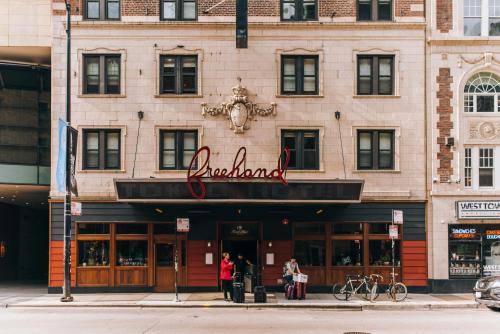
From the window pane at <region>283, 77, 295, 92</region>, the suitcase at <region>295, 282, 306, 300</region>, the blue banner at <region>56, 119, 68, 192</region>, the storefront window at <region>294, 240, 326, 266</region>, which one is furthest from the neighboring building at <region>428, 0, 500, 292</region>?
the blue banner at <region>56, 119, 68, 192</region>

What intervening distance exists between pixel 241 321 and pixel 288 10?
→ 47.6 ft

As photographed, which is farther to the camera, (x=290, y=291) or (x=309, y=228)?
(x=309, y=228)

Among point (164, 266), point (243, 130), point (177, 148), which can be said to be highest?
point (243, 130)

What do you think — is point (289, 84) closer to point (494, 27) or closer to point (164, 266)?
point (494, 27)

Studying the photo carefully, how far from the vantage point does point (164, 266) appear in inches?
1169

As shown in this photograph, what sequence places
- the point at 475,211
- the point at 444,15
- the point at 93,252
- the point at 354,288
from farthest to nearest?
the point at 444,15
the point at 93,252
the point at 475,211
the point at 354,288

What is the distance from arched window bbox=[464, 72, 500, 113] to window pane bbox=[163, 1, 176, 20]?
1259 centimetres

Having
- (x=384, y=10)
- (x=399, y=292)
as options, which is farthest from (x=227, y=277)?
(x=384, y=10)

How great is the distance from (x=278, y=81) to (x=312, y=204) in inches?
211

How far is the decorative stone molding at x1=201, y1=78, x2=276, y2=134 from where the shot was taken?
29.4 metres

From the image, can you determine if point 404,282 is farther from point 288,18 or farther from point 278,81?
point 288,18

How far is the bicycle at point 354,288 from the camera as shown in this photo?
87.5 ft

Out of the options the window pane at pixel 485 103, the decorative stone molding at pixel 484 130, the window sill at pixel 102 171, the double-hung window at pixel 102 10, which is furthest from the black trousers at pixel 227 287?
the window pane at pixel 485 103

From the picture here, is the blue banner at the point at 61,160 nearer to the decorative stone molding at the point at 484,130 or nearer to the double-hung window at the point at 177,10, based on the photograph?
the double-hung window at the point at 177,10
